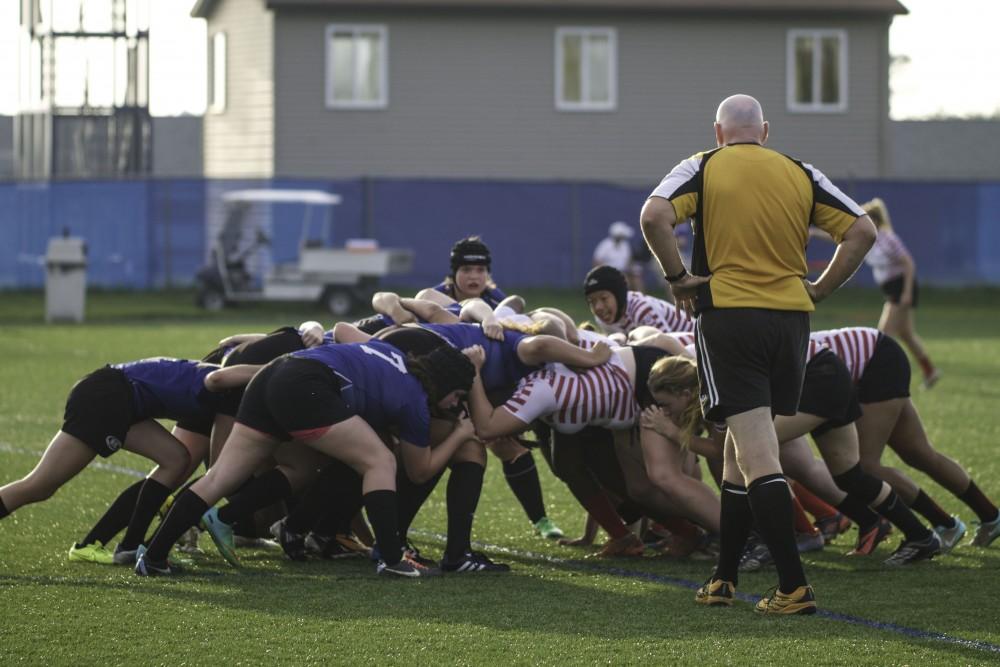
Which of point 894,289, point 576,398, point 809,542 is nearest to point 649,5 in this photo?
point 894,289

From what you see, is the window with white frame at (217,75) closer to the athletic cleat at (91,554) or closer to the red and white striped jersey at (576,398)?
the athletic cleat at (91,554)

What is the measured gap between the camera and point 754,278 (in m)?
6.38

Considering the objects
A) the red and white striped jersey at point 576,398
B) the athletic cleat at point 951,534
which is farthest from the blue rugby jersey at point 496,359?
the athletic cleat at point 951,534

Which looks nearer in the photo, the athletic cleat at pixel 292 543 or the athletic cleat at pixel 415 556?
the athletic cleat at pixel 415 556

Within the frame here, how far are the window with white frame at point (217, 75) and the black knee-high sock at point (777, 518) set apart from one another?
30.5 meters

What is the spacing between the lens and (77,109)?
36219mm

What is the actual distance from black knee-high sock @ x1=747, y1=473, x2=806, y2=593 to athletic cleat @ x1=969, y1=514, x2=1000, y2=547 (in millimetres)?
2223

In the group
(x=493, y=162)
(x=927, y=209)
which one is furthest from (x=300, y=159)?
(x=927, y=209)

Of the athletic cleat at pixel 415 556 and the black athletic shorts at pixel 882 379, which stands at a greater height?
the black athletic shorts at pixel 882 379

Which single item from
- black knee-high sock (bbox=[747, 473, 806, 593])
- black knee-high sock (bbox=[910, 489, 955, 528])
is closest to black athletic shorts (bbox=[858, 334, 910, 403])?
black knee-high sock (bbox=[910, 489, 955, 528])

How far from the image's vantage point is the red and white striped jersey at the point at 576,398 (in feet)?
24.7

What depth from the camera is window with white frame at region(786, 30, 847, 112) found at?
115ft

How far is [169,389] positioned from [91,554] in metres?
0.88

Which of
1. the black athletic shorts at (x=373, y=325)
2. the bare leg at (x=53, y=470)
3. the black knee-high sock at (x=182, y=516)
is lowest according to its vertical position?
the black knee-high sock at (x=182, y=516)
